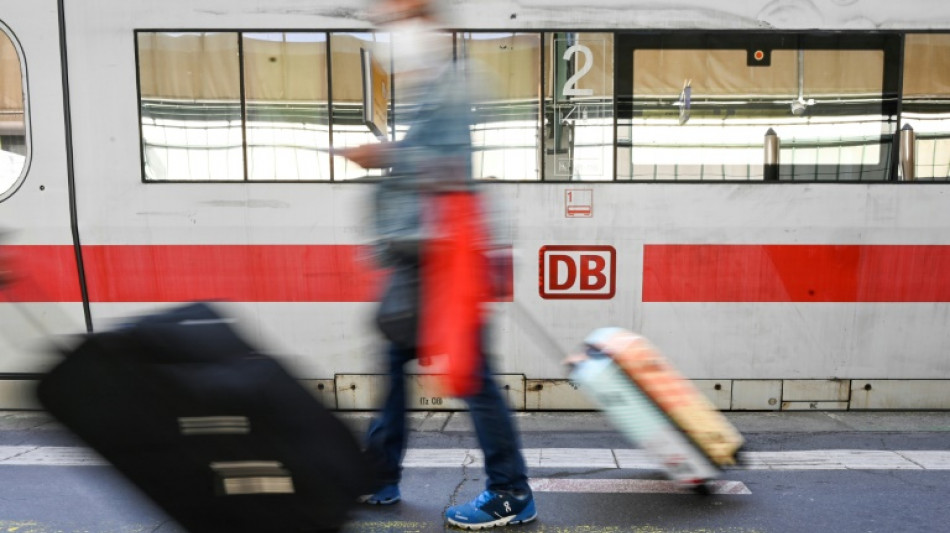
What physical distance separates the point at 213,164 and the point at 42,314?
1.57 m

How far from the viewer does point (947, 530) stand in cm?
279

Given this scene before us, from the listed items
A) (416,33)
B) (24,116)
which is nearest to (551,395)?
(416,33)

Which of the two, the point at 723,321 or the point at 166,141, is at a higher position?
the point at 166,141

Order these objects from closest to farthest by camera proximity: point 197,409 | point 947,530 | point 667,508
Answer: point 197,409 → point 947,530 → point 667,508

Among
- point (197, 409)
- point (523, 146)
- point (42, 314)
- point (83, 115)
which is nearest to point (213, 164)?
point (83, 115)

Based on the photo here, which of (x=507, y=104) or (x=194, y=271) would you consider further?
(x=194, y=271)

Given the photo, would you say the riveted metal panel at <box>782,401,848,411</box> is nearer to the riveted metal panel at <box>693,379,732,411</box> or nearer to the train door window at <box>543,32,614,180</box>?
the riveted metal panel at <box>693,379,732,411</box>

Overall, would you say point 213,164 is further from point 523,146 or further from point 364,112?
point 523,146

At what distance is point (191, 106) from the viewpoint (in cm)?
439

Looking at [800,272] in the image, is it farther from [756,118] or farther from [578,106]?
[578,106]

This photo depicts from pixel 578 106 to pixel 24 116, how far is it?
3.61 m

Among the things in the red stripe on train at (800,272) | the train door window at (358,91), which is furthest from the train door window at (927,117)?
the train door window at (358,91)

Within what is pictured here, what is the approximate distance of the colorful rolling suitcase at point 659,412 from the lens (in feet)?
9.88

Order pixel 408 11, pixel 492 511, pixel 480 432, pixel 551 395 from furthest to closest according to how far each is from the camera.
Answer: pixel 551 395 < pixel 492 511 < pixel 480 432 < pixel 408 11
